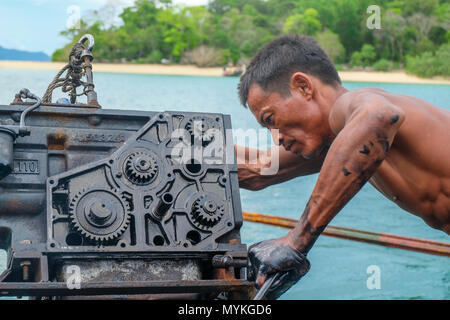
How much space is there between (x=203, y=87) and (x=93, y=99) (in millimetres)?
30931

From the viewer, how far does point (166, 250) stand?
289cm

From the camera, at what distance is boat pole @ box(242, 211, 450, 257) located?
499cm

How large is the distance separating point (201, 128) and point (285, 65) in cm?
55

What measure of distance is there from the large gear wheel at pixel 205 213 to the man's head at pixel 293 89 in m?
0.43

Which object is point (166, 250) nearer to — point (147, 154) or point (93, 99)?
point (147, 154)

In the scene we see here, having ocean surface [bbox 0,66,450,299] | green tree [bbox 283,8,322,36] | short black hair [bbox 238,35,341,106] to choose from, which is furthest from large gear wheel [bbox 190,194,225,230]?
green tree [bbox 283,8,322,36]

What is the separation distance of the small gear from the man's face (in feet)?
1.73

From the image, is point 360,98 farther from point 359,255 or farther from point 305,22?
point 305,22

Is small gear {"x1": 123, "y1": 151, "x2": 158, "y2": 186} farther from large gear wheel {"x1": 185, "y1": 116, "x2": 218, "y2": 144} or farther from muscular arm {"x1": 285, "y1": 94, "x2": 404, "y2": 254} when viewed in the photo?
muscular arm {"x1": 285, "y1": 94, "x2": 404, "y2": 254}

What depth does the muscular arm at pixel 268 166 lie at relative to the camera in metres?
3.86

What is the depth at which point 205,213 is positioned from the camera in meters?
3.04

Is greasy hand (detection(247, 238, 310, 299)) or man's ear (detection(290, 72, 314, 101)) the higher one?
man's ear (detection(290, 72, 314, 101))
